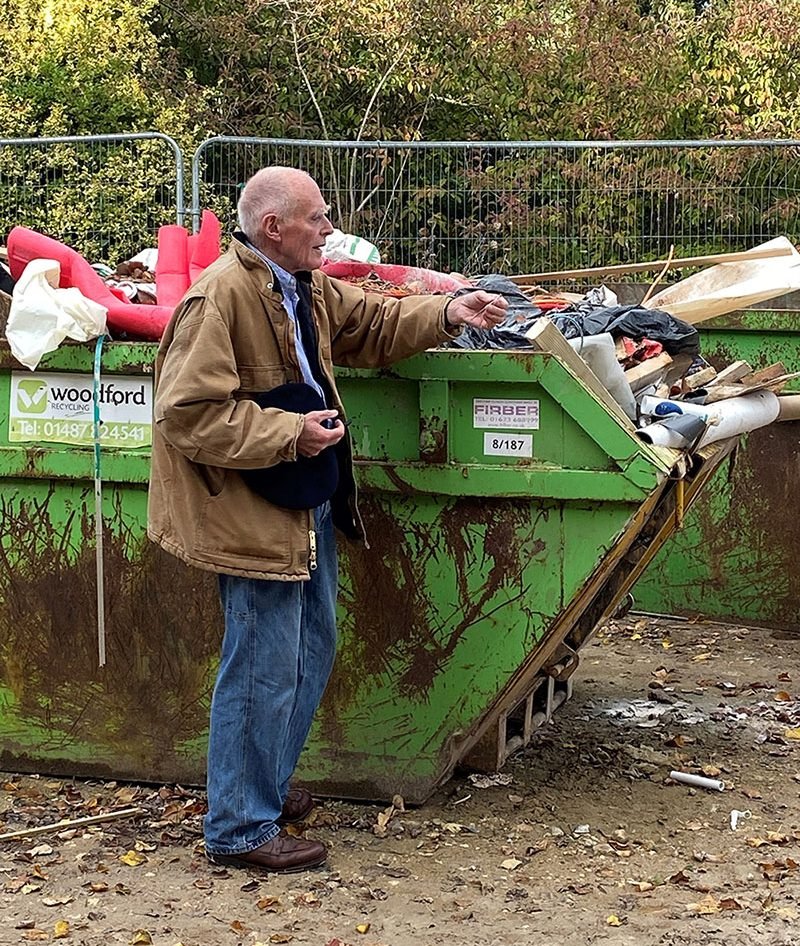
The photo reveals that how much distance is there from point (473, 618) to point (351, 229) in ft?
16.3

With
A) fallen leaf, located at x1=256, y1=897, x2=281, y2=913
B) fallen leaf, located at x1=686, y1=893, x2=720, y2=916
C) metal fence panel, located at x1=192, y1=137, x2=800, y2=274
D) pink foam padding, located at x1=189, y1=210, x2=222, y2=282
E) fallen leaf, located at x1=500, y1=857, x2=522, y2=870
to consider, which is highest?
metal fence panel, located at x1=192, y1=137, x2=800, y2=274

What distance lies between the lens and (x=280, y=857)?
3986mm

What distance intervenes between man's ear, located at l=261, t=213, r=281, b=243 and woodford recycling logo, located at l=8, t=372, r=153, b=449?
0.66 metres

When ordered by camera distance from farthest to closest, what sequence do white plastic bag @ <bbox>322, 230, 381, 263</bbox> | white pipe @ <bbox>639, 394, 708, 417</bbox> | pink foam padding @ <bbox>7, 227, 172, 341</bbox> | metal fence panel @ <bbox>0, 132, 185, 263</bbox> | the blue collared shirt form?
metal fence panel @ <bbox>0, 132, 185, 263</bbox>
white plastic bag @ <bbox>322, 230, 381, 263</bbox>
pink foam padding @ <bbox>7, 227, 172, 341</bbox>
white pipe @ <bbox>639, 394, 708, 417</bbox>
the blue collared shirt

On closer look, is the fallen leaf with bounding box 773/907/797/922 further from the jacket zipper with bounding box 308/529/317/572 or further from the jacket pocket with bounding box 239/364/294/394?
the jacket pocket with bounding box 239/364/294/394

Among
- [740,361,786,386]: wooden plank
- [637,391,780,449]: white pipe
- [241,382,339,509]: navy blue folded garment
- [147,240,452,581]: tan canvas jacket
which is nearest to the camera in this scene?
[147,240,452,581]: tan canvas jacket

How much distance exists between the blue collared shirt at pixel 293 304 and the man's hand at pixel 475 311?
1.32ft

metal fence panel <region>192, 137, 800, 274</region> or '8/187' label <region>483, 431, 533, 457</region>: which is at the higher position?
metal fence panel <region>192, 137, 800, 274</region>

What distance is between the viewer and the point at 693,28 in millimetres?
12773

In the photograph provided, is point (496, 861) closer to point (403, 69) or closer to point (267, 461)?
point (267, 461)

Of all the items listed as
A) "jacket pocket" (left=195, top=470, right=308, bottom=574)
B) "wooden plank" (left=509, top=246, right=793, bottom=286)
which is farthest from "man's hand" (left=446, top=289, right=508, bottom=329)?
"wooden plank" (left=509, top=246, right=793, bottom=286)

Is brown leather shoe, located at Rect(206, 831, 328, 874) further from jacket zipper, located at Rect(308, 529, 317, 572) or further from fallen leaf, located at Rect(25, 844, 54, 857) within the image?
jacket zipper, located at Rect(308, 529, 317, 572)

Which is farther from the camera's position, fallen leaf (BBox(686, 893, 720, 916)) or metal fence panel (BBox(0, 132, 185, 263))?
metal fence panel (BBox(0, 132, 185, 263))

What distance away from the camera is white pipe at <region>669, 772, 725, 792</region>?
4.64 meters
